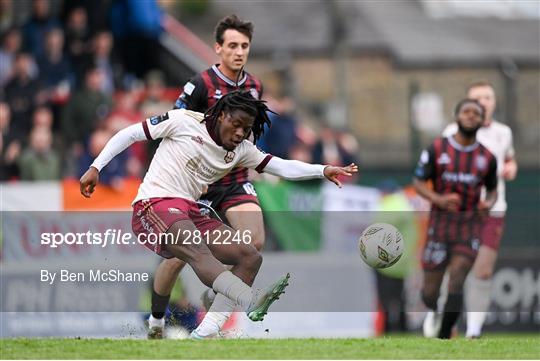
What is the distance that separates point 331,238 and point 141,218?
6854 millimetres

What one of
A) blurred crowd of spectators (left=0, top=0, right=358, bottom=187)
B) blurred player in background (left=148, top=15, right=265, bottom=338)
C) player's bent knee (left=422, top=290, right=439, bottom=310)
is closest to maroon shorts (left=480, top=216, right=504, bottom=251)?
player's bent knee (left=422, top=290, right=439, bottom=310)

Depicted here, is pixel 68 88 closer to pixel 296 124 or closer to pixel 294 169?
pixel 296 124

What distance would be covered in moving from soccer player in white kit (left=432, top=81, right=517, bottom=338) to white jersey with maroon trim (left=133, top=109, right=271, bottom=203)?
3.46 metres

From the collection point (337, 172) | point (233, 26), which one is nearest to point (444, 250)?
point (337, 172)

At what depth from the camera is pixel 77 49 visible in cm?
1838

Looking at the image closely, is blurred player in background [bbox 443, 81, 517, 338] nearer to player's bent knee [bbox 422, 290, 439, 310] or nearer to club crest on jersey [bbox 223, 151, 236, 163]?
player's bent knee [bbox 422, 290, 439, 310]

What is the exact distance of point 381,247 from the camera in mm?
9852

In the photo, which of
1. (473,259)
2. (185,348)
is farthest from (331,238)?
(185,348)

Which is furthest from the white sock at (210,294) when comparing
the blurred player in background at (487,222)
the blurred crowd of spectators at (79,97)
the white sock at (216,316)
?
the blurred crowd of spectators at (79,97)

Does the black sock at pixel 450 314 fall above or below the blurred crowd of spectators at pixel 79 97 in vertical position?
below

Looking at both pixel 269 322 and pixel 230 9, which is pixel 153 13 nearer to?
pixel 269 322

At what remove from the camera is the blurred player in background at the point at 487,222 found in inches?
480

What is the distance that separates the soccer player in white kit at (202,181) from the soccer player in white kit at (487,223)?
3149mm

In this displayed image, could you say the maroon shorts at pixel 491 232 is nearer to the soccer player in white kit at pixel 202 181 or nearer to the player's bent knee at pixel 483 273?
the player's bent knee at pixel 483 273
